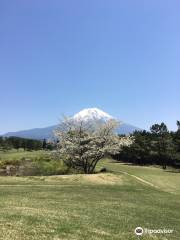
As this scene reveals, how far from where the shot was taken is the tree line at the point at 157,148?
71500 millimetres

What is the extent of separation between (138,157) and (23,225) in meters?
68.9

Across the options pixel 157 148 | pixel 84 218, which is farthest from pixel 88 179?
pixel 157 148

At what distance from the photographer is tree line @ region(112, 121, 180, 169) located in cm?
7150

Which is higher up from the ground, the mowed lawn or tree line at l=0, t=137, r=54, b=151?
tree line at l=0, t=137, r=54, b=151

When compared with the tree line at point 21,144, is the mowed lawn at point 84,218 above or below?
below

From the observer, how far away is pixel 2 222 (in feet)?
42.2

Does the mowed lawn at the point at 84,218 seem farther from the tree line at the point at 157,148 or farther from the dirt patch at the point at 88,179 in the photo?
the tree line at the point at 157,148

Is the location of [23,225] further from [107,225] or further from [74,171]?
[74,171]

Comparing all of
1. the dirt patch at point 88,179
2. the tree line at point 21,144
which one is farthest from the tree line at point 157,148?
the dirt patch at point 88,179

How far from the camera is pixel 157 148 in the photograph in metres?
74.6

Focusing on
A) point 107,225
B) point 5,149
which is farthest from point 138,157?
point 107,225

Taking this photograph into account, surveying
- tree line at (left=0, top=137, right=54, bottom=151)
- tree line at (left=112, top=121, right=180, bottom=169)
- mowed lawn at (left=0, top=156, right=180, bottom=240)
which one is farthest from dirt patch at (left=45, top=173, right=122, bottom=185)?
tree line at (left=0, top=137, right=54, bottom=151)

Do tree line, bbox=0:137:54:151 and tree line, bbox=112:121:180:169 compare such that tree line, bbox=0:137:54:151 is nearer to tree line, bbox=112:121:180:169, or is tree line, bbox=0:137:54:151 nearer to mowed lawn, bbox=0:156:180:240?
tree line, bbox=112:121:180:169

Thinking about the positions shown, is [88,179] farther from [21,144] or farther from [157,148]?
[21,144]
